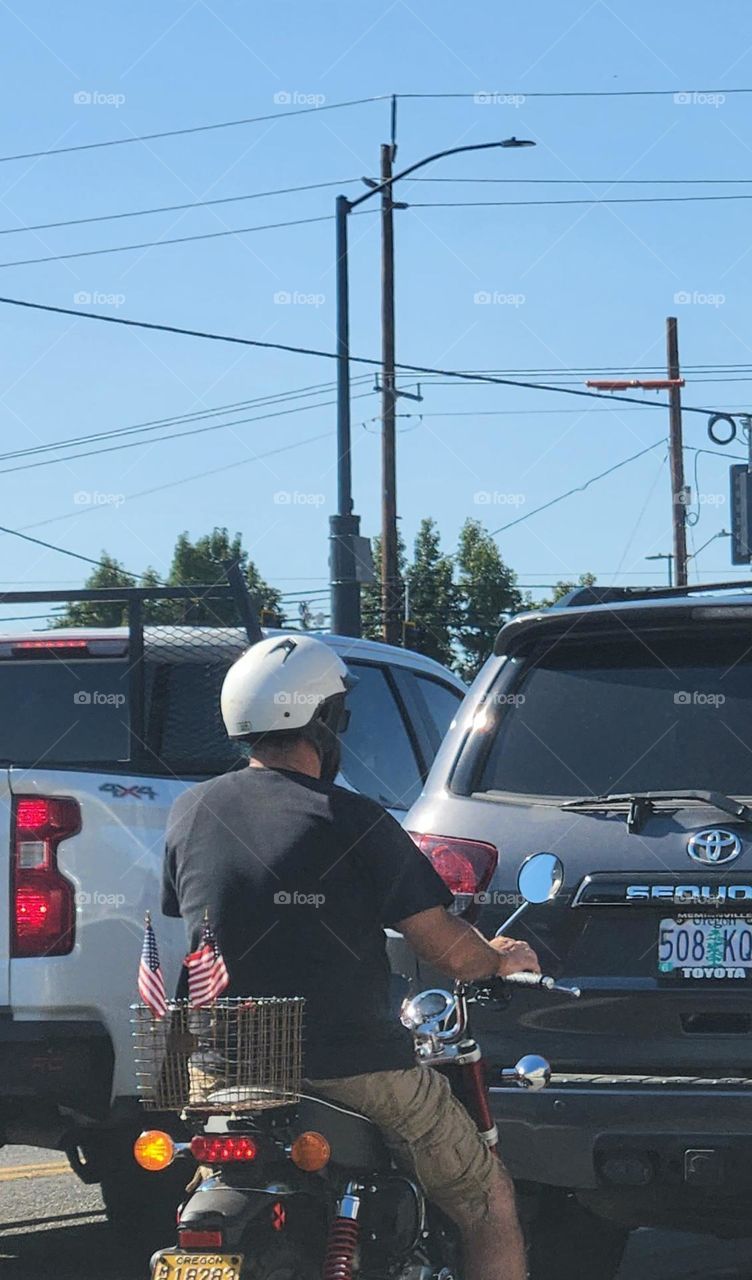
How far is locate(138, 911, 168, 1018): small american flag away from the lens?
372 cm

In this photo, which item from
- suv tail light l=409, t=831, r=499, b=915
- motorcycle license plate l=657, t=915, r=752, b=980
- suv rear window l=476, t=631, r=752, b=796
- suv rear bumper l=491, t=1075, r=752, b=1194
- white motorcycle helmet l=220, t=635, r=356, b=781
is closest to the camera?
white motorcycle helmet l=220, t=635, r=356, b=781

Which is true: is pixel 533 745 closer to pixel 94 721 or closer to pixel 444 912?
pixel 444 912

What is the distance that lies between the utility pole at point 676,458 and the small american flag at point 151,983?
3505 cm

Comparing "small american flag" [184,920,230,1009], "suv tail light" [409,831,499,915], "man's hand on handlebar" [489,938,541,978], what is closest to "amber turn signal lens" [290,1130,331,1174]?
"small american flag" [184,920,230,1009]

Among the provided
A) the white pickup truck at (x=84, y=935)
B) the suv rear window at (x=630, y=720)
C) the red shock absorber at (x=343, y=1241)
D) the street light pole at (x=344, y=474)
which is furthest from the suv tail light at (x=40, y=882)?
the street light pole at (x=344, y=474)

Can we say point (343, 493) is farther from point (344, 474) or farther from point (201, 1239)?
point (201, 1239)

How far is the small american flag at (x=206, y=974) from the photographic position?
3.78m

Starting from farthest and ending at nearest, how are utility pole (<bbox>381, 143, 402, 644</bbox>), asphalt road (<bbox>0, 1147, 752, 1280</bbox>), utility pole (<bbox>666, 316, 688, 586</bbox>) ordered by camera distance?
1. utility pole (<bbox>666, 316, 688, 586</bbox>)
2. utility pole (<bbox>381, 143, 402, 644</bbox>)
3. asphalt road (<bbox>0, 1147, 752, 1280</bbox>)

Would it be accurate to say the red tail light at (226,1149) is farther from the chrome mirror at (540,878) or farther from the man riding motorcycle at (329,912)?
the chrome mirror at (540,878)

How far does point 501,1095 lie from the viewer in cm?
509

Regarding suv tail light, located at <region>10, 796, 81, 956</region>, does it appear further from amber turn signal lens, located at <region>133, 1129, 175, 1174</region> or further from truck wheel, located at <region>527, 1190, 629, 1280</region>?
amber turn signal lens, located at <region>133, 1129, 175, 1174</region>

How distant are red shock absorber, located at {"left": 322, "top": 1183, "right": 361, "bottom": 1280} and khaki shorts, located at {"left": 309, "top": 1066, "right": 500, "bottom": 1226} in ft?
0.62

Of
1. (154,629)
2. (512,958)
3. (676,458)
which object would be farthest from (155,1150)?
(676,458)

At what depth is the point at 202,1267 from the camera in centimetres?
354
